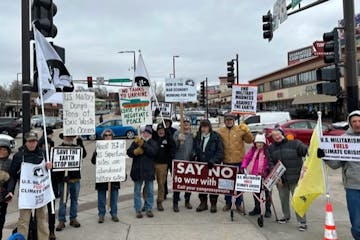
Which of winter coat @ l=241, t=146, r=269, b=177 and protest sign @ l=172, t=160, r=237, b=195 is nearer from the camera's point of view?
winter coat @ l=241, t=146, r=269, b=177

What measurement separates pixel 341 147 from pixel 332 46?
5128 mm

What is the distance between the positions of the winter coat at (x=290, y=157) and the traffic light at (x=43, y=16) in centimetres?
431

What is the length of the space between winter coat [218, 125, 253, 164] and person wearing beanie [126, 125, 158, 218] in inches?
55.4

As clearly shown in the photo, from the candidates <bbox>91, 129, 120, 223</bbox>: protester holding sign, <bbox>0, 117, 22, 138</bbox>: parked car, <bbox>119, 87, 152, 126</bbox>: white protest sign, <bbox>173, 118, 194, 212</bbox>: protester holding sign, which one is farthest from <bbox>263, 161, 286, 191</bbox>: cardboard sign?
<bbox>0, 117, 22, 138</bbox>: parked car

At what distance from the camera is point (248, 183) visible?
277 inches

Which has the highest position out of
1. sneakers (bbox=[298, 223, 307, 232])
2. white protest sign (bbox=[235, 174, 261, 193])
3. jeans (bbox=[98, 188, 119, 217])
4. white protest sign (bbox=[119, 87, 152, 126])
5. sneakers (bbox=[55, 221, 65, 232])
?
white protest sign (bbox=[119, 87, 152, 126])

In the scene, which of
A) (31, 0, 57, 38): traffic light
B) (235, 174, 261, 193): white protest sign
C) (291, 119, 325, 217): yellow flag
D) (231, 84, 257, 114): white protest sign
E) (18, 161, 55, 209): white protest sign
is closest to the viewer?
(18, 161, 55, 209): white protest sign

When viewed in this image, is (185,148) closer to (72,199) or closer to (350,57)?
(72,199)

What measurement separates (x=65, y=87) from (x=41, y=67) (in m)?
0.94

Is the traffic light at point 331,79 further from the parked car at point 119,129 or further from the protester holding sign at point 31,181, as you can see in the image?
the parked car at point 119,129

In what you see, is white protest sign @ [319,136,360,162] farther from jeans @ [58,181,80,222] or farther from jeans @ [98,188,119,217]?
jeans @ [58,181,80,222]

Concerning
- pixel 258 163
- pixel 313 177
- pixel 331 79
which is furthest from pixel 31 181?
pixel 331 79

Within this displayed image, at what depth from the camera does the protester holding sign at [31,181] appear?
5387 mm

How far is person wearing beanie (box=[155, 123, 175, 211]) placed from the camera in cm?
802
